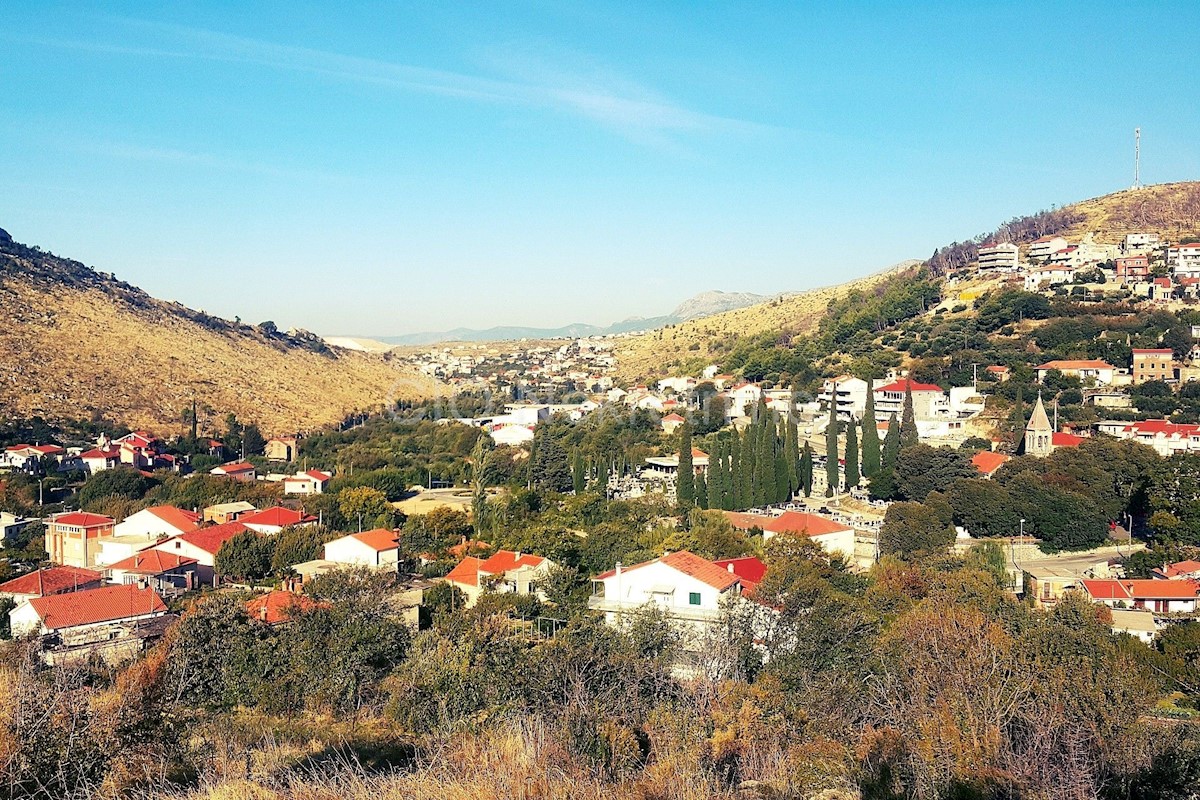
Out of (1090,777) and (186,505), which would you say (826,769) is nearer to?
(1090,777)

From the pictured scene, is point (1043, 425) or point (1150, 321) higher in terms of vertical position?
point (1150, 321)

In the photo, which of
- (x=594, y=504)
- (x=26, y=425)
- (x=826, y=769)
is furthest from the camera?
(x=26, y=425)

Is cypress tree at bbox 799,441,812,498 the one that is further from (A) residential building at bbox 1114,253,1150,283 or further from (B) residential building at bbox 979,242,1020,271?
(B) residential building at bbox 979,242,1020,271

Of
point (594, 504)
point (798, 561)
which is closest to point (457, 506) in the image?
point (594, 504)

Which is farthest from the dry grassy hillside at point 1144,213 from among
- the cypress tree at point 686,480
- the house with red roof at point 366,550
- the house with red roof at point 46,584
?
the house with red roof at point 46,584

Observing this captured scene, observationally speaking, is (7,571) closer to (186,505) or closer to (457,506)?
(186,505)

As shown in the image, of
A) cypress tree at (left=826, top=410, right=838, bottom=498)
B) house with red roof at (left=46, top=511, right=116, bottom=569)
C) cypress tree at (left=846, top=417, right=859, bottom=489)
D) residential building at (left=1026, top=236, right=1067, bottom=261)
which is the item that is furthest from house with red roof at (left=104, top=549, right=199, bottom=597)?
residential building at (left=1026, top=236, right=1067, bottom=261)

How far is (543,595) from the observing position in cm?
2014

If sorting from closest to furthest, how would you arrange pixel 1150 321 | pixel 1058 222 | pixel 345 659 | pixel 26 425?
pixel 345 659
pixel 26 425
pixel 1150 321
pixel 1058 222

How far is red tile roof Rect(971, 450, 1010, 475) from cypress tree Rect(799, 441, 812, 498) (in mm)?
5291

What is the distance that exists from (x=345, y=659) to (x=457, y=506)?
59.0 ft

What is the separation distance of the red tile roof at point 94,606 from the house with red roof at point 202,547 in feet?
15.6

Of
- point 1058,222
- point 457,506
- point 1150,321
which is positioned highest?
point 1058,222

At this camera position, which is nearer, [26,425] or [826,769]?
[826,769]
